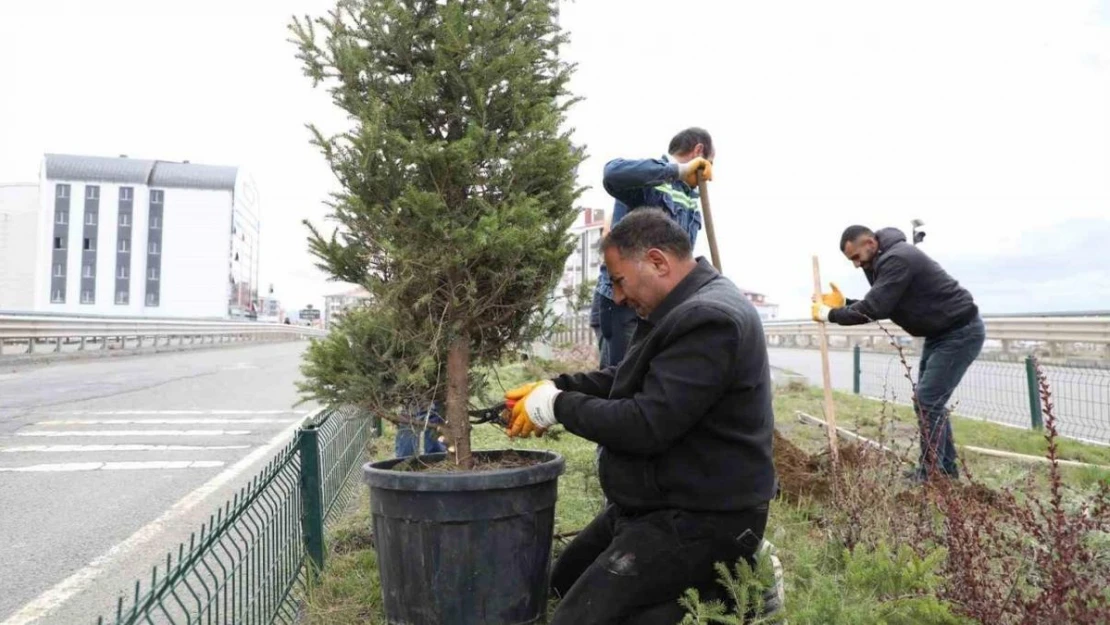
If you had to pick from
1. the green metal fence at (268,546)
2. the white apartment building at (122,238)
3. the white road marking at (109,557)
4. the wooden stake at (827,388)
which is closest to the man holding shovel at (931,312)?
the wooden stake at (827,388)

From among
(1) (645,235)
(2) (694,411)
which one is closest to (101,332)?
(1) (645,235)

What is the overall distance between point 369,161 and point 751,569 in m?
2.19

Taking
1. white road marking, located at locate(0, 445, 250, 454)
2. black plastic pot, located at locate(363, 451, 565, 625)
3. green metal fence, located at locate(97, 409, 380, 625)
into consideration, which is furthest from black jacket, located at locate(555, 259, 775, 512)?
white road marking, located at locate(0, 445, 250, 454)

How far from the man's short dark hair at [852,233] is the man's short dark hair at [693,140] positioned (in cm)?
227

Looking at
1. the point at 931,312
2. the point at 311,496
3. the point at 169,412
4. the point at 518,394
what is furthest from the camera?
the point at 169,412

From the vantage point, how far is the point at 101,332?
2264 cm

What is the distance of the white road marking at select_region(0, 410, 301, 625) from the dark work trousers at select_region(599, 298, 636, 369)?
299 cm

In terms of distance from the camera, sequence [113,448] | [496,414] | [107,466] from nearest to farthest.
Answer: [496,414]
[107,466]
[113,448]

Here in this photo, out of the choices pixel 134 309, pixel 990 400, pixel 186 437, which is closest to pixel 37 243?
pixel 134 309

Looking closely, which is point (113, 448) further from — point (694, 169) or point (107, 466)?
point (694, 169)

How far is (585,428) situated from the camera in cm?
291

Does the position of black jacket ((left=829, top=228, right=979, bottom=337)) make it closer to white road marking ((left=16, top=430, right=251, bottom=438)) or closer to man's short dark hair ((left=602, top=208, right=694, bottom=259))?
man's short dark hair ((left=602, top=208, right=694, bottom=259))

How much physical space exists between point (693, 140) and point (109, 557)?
414 cm

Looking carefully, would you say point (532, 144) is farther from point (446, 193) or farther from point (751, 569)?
point (751, 569)
